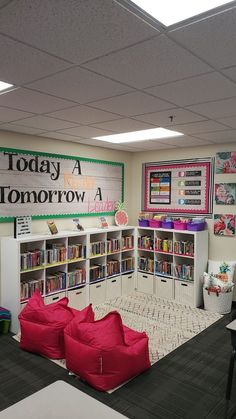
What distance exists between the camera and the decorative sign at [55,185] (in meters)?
4.33

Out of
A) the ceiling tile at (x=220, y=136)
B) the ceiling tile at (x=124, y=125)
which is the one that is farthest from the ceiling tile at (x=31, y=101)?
the ceiling tile at (x=220, y=136)

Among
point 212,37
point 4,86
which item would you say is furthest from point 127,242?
point 212,37

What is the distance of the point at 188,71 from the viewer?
2127 mm

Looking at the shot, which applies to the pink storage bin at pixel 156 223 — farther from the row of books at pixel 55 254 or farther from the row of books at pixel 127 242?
the row of books at pixel 55 254

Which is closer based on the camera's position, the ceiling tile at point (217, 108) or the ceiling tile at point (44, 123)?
the ceiling tile at point (217, 108)

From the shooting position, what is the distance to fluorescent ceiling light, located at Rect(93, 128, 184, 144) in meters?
4.16

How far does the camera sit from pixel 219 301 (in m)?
4.75

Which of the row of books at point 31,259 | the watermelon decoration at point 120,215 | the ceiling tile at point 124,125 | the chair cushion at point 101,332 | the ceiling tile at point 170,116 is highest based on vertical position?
the ceiling tile at point 124,125

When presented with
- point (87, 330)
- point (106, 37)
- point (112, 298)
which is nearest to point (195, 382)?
point (87, 330)

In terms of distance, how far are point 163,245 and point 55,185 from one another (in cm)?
205

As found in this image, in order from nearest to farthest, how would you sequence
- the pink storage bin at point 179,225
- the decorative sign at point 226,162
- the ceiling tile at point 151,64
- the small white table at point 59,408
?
1. the small white table at point 59,408
2. the ceiling tile at point 151,64
3. the decorative sign at point 226,162
4. the pink storage bin at point 179,225

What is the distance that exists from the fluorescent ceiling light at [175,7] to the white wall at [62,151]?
3206 mm

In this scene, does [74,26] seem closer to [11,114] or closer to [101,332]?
[11,114]

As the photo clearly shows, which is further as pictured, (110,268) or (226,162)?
(110,268)
